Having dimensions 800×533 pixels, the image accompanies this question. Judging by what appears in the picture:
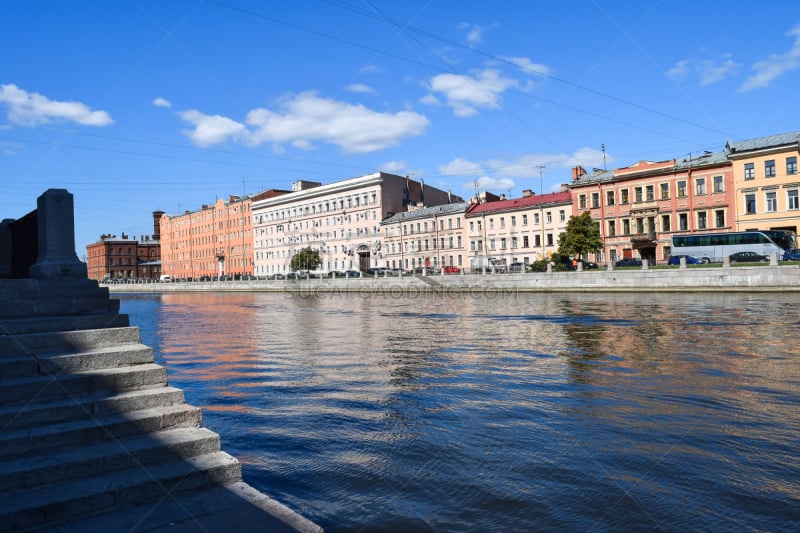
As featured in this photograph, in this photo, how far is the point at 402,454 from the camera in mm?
6879

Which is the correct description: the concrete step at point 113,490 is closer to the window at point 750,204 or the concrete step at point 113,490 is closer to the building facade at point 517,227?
the window at point 750,204

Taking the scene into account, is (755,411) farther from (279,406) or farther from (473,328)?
(473,328)

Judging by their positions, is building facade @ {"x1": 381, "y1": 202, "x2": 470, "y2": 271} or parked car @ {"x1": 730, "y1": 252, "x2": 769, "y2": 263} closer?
parked car @ {"x1": 730, "y1": 252, "x2": 769, "y2": 263}

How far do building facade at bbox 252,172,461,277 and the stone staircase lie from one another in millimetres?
85071

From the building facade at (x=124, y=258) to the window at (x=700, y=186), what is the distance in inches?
5157

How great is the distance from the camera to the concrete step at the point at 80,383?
5.20m

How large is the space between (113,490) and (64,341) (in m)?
2.24

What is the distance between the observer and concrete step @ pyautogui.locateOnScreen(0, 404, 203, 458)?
4691 millimetres

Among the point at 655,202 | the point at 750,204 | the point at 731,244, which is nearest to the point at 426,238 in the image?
the point at 655,202

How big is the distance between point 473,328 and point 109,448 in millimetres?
18397

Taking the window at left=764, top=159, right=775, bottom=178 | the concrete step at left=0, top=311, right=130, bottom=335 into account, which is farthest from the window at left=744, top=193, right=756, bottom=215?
the concrete step at left=0, top=311, right=130, bottom=335

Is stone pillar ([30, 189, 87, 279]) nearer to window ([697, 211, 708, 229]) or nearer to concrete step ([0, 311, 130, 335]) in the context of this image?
concrete step ([0, 311, 130, 335])

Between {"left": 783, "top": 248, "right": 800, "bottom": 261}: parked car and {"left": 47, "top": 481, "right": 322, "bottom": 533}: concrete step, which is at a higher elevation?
{"left": 783, "top": 248, "right": 800, "bottom": 261}: parked car

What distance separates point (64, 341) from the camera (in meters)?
6.02
